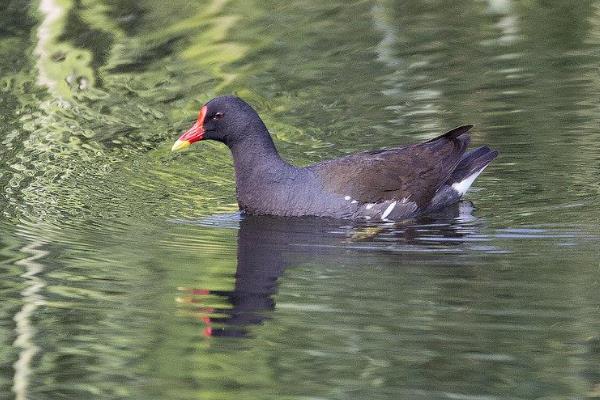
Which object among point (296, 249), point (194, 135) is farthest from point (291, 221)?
point (194, 135)

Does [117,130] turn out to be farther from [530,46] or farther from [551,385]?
[551,385]

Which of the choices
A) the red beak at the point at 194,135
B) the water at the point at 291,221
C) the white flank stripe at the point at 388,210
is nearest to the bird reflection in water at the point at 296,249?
the water at the point at 291,221

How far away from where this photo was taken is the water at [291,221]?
5.18 m

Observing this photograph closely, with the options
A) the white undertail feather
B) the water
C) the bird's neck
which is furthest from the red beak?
the white undertail feather

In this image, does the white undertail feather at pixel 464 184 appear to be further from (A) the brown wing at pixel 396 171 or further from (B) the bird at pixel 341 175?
(A) the brown wing at pixel 396 171

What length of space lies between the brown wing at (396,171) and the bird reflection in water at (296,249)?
7.4 inches

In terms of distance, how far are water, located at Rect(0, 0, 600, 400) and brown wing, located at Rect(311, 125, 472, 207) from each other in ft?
0.74

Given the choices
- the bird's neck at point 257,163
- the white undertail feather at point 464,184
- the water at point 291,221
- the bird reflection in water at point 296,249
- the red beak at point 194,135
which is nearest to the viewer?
the water at point 291,221

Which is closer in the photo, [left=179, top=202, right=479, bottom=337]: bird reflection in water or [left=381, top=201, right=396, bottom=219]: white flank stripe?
[left=179, top=202, right=479, bottom=337]: bird reflection in water

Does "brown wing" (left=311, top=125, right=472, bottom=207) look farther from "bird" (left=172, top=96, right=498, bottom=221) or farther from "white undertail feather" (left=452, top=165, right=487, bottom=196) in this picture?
"white undertail feather" (left=452, top=165, right=487, bottom=196)

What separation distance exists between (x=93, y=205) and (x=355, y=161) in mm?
1566

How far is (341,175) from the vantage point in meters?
7.91

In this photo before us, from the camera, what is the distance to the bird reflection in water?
19.3 ft

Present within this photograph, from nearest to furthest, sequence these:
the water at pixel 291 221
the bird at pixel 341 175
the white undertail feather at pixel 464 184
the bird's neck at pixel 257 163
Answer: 1. the water at pixel 291 221
2. the bird at pixel 341 175
3. the bird's neck at pixel 257 163
4. the white undertail feather at pixel 464 184
